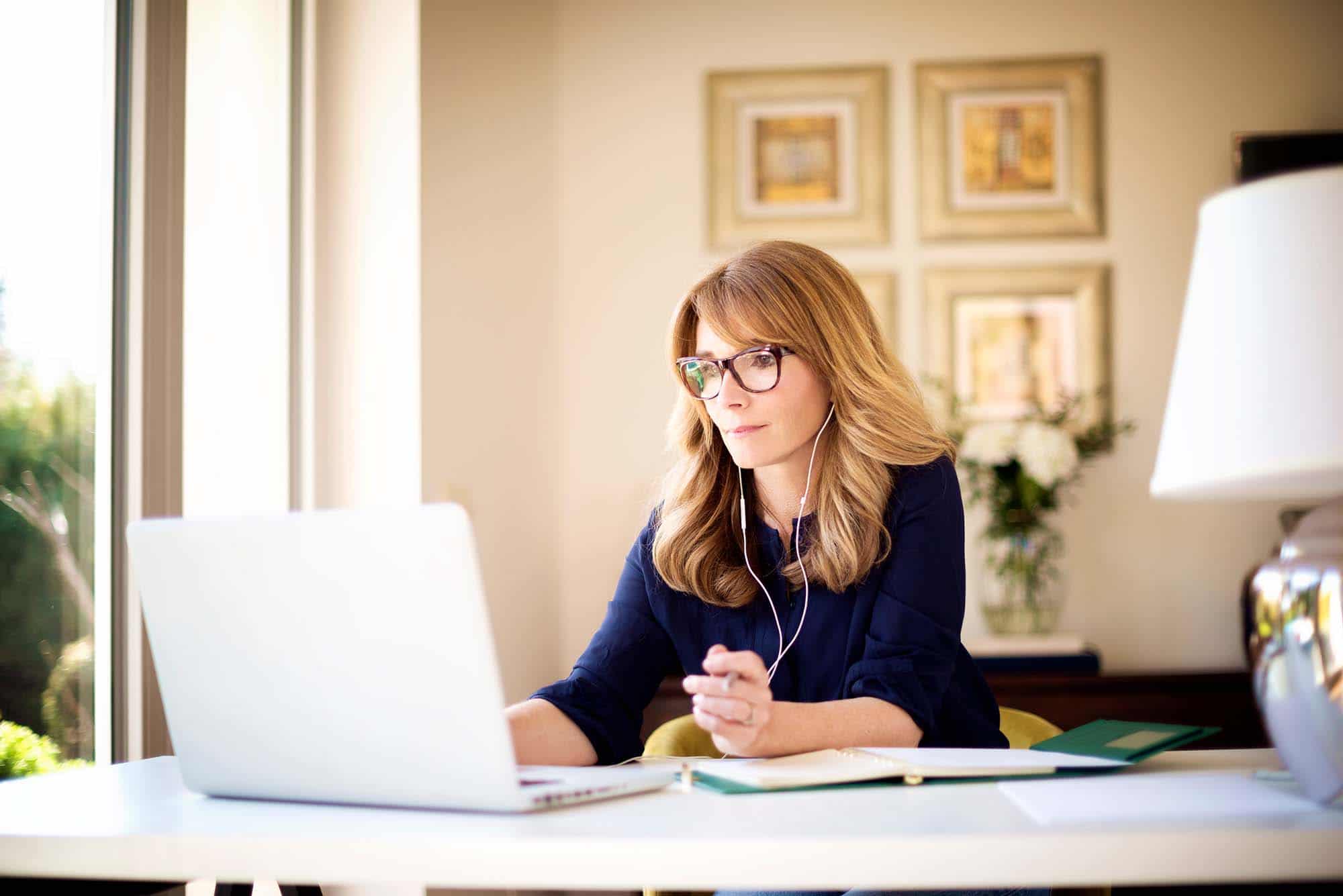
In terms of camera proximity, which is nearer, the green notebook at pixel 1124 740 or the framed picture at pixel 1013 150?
the green notebook at pixel 1124 740

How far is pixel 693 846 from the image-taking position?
737 mm

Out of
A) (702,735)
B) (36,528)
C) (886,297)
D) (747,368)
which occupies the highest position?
(886,297)

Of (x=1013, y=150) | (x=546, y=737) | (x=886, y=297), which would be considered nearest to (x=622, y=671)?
(x=546, y=737)

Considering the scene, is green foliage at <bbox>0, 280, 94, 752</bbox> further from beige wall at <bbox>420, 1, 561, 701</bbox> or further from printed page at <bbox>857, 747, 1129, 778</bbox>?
printed page at <bbox>857, 747, 1129, 778</bbox>

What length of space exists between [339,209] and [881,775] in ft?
6.35

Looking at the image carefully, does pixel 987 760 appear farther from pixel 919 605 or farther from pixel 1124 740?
pixel 919 605

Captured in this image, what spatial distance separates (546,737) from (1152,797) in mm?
664

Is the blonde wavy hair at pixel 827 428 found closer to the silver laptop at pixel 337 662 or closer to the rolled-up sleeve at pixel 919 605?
the rolled-up sleeve at pixel 919 605

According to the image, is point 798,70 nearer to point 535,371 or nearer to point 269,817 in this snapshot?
point 535,371

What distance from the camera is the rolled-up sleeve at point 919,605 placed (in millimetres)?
1234

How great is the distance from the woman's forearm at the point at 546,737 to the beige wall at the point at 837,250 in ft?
5.38

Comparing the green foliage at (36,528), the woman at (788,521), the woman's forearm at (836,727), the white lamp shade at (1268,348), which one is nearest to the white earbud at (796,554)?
the woman at (788,521)

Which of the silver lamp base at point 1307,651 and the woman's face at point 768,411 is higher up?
the woman's face at point 768,411

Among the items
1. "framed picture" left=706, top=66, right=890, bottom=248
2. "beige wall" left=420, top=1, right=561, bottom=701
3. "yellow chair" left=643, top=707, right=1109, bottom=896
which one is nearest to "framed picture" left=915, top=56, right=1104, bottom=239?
"framed picture" left=706, top=66, right=890, bottom=248
